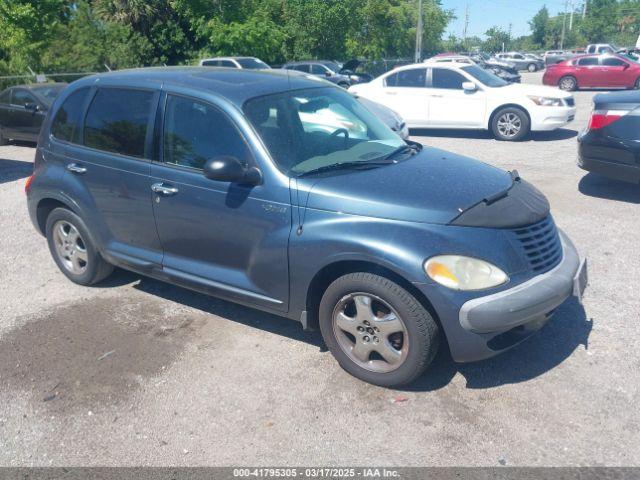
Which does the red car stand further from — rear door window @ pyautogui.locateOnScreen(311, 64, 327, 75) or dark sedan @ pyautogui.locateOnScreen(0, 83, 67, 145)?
dark sedan @ pyautogui.locateOnScreen(0, 83, 67, 145)

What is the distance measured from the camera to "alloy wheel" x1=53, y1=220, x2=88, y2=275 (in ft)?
17.5

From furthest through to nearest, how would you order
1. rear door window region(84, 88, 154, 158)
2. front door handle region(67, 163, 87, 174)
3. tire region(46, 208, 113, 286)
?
tire region(46, 208, 113, 286) → front door handle region(67, 163, 87, 174) → rear door window region(84, 88, 154, 158)

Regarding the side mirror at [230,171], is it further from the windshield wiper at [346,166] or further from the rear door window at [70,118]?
the rear door window at [70,118]

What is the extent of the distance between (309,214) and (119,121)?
194 cm

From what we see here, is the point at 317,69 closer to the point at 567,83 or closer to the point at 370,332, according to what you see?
the point at 567,83

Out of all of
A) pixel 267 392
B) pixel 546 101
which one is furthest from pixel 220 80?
pixel 546 101

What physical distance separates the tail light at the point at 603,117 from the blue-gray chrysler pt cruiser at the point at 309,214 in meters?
3.58

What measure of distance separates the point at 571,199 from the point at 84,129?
5.80 metres

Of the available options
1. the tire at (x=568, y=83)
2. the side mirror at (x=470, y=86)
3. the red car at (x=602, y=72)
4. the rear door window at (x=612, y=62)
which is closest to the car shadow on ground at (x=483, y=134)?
the side mirror at (x=470, y=86)

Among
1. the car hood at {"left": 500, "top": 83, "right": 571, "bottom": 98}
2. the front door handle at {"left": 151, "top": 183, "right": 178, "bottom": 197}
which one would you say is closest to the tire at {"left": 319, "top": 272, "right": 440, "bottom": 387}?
the front door handle at {"left": 151, "top": 183, "right": 178, "bottom": 197}

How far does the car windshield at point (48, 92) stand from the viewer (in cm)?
1288

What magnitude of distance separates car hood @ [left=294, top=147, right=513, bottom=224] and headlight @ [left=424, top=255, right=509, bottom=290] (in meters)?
0.25

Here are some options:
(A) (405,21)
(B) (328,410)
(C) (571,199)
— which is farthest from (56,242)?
(A) (405,21)

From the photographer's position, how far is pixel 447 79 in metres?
12.9
